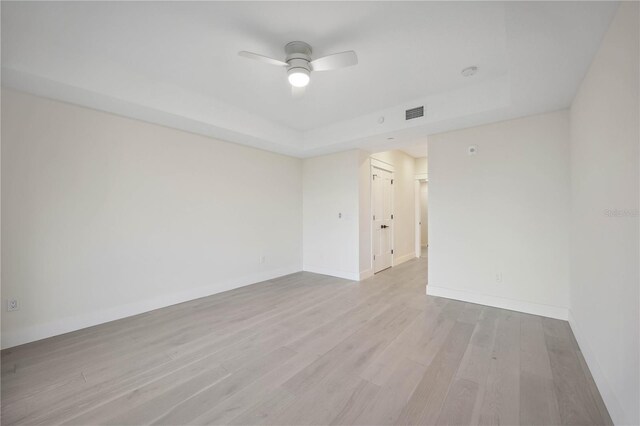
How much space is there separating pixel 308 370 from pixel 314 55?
2853 millimetres

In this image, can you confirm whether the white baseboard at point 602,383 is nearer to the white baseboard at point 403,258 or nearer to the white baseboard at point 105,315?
the white baseboard at point 403,258

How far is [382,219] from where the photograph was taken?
5566 millimetres

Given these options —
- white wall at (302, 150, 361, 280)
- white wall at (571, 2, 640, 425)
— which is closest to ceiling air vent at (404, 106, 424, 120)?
white wall at (302, 150, 361, 280)

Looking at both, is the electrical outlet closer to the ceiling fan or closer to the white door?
the ceiling fan

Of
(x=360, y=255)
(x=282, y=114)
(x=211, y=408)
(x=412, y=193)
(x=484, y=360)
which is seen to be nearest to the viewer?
(x=211, y=408)

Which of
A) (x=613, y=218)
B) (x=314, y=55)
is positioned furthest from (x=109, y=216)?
(x=613, y=218)

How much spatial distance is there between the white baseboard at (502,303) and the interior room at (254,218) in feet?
0.08

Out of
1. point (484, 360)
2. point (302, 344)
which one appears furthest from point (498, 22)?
point (302, 344)

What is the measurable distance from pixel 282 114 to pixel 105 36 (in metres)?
2.20

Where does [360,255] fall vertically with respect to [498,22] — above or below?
below

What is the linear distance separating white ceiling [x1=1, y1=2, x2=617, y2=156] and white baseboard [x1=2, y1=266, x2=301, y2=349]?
7.72 ft

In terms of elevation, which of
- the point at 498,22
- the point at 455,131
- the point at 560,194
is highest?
the point at 498,22

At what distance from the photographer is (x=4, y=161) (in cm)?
242

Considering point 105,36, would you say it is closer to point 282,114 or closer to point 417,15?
point 282,114
